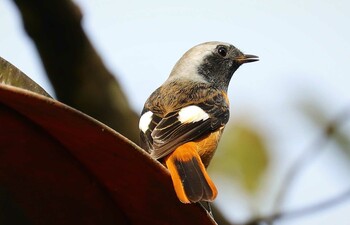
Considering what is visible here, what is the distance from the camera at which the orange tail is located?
323 centimetres

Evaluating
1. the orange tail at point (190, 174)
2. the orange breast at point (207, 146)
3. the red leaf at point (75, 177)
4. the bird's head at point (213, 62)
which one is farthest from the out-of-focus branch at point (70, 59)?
the red leaf at point (75, 177)

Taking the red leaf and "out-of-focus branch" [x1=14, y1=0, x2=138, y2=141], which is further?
"out-of-focus branch" [x1=14, y1=0, x2=138, y2=141]

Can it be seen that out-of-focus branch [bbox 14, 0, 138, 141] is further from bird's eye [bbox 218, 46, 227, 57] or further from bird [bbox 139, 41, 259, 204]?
bird's eye [bbox 218, 46, 227, 57]

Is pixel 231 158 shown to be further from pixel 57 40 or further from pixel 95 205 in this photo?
pixel 95 205

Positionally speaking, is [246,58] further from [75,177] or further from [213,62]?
[75,177]

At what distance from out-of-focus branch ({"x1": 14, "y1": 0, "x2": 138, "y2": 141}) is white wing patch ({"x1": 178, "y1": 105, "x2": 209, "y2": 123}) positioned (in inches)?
14.4

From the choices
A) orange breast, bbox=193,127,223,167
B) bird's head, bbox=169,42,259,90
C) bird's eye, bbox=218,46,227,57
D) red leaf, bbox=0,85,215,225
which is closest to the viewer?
red leaf, bbox=0,85,215,225

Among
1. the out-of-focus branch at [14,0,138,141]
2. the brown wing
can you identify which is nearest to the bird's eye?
the brown wing

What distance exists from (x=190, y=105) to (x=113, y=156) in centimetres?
247

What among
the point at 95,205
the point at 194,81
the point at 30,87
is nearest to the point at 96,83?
the point at 194,81

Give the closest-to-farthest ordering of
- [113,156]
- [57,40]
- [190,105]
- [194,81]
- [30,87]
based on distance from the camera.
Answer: [113,156], [30,87], [57,40], [190,105], [194,81]

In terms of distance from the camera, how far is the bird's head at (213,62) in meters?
5.70

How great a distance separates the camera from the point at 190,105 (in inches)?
186

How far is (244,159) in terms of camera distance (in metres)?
4.33
